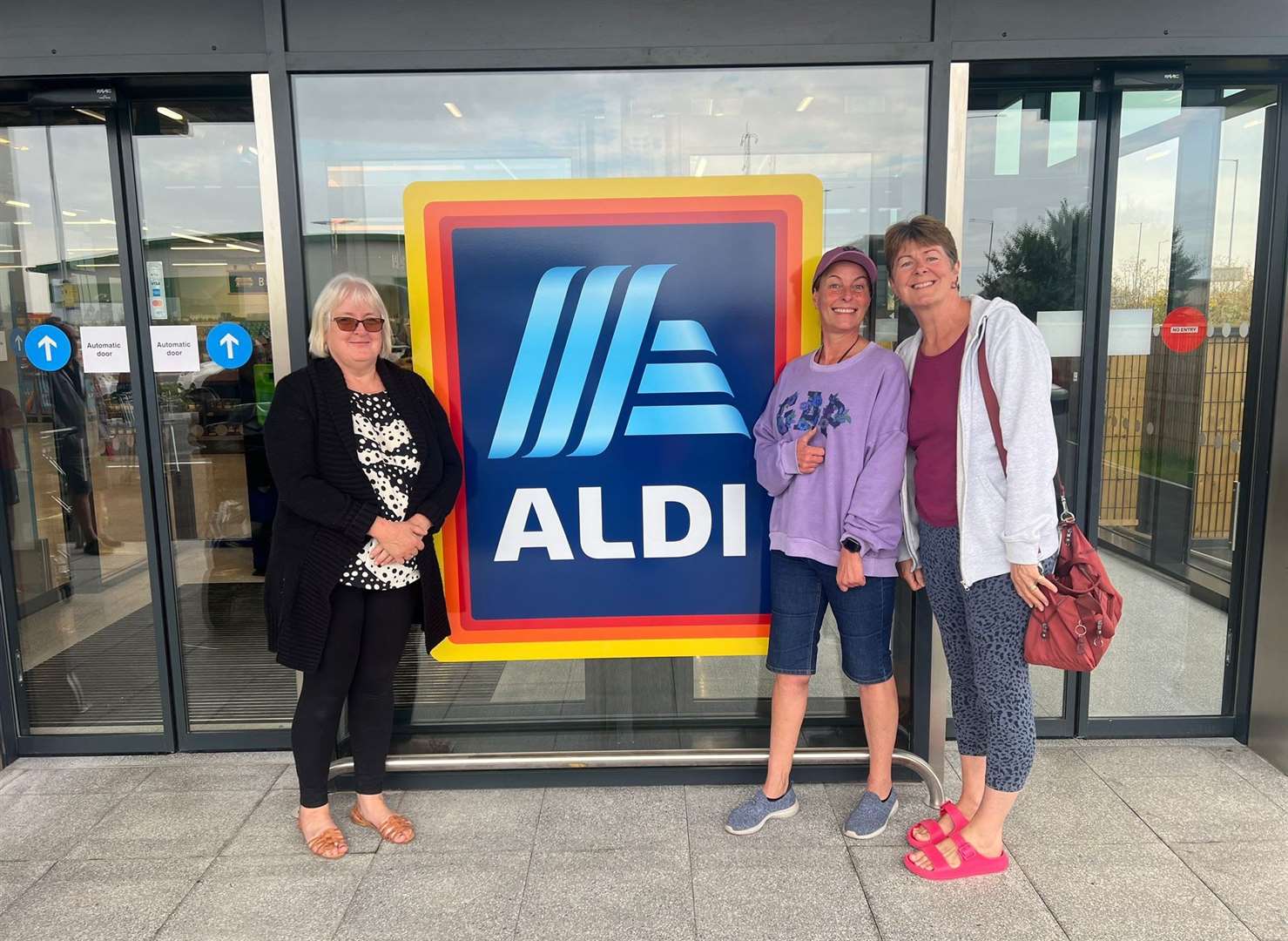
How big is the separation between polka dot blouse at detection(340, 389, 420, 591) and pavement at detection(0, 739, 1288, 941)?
0.89 meters

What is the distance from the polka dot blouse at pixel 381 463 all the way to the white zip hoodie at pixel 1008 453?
164 centimetres

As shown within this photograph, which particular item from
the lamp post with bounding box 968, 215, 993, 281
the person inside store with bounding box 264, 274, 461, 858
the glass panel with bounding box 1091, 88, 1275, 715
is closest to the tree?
the lamp post with bounding box 968, 215, 993, 281

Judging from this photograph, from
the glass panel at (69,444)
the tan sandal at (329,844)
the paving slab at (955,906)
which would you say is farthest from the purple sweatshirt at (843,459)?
the glass panel at (69,444)

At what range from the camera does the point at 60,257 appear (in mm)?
3107

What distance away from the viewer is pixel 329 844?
2602 mm

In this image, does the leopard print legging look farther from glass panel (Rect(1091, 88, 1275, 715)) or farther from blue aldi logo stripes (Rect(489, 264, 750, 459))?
glass panel (Rect(1091, 88, 1275, 715))

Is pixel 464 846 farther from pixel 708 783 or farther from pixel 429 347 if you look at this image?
pixel 429 347

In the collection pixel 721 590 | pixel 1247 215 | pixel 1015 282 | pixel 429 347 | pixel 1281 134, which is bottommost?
pixel 721 590

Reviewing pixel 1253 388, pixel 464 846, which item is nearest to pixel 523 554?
pixel 464 846

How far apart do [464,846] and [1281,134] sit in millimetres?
3864

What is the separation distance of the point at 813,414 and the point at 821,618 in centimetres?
69

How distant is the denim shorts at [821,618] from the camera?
258 centimetres

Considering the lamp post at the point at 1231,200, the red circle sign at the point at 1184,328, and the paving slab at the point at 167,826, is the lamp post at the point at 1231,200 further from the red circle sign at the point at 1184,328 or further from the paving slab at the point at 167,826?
the paving slab at the point at 167,826

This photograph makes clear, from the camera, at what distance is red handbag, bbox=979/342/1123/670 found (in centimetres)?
223
